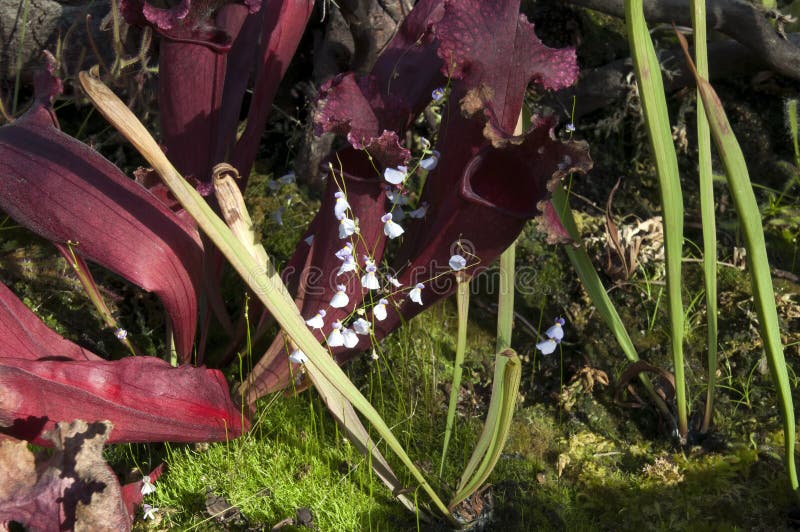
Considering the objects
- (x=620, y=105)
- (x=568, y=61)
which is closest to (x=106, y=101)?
(x=568, y=61)

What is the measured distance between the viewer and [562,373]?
1.90 meters

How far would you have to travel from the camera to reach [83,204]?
1.44 meters

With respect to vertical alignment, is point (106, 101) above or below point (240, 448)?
above

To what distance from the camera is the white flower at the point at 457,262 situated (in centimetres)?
139

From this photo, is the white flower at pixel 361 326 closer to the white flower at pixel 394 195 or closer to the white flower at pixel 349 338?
the white flower at pixel 349 338

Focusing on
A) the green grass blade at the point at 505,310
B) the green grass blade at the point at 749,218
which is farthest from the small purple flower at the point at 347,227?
the green grass blade at the point at 749,218

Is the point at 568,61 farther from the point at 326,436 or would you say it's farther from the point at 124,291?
the point at 124,291

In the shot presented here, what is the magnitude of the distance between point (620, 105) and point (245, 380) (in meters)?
1.50

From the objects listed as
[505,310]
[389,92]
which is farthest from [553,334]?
[389,92]

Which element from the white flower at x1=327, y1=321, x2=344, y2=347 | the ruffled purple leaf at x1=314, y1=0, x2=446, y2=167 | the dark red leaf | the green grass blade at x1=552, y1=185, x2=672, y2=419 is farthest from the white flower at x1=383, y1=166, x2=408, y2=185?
the dark red leaf

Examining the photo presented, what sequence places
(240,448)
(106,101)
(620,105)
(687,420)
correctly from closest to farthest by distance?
(106,101)
(240,448)
(687,420)
(620,105)

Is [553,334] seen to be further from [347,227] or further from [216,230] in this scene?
[216,230]

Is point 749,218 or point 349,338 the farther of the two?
point 349,338

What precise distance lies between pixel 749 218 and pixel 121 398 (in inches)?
47.7
